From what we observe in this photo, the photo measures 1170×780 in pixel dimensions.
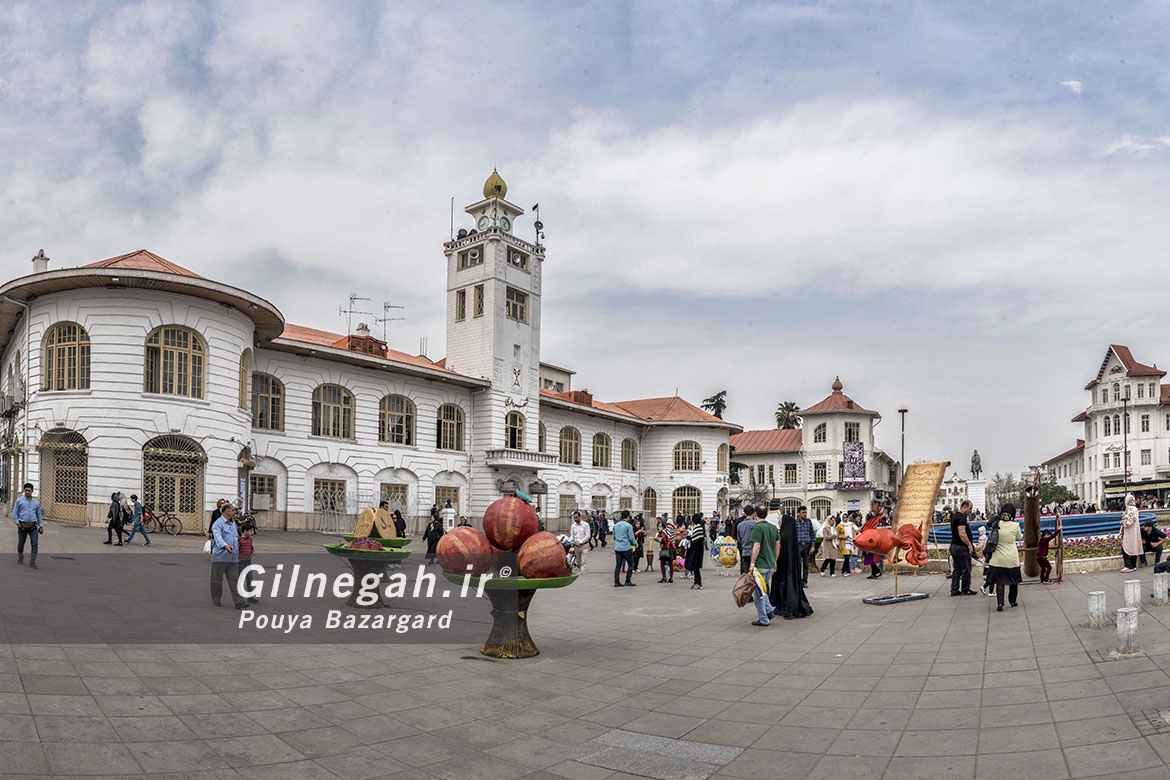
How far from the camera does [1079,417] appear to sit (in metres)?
87.3

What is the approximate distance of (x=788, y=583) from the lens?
13.0 m

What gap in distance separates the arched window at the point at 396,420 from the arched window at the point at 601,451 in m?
15.5

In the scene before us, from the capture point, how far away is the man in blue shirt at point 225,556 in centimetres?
1191

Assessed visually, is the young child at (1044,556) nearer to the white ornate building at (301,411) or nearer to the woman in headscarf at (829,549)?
the woman in headscarf at (829,549)

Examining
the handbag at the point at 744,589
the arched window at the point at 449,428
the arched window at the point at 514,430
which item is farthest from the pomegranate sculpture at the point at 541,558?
the arched window at the point at 514,430

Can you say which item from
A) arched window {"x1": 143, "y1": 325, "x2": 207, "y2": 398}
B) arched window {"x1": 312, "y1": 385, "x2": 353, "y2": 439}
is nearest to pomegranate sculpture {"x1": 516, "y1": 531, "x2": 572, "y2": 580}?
arched window {"x1": 143, "y1": 325, "x2": 207, "y2": 398}

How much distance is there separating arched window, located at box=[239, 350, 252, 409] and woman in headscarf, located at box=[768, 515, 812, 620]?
22.6 m

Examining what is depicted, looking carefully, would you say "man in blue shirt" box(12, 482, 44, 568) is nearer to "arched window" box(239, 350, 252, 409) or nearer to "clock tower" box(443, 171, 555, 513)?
"arched window" box(239, 350, 252, 409)

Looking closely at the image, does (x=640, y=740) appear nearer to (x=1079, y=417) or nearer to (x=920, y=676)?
(x=920, y=676)

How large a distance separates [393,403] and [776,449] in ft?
127

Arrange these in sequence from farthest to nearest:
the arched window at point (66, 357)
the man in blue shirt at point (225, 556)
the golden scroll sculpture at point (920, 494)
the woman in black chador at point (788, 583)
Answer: the arched window at point (66, 357)
the golden scroll sculpture at point (920, 494)
the woman in black chador at point (788, 583)
the man in blue shirt at point (225, 556)

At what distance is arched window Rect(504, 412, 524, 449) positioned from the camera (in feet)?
144

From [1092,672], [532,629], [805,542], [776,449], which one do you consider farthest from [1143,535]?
[776,449]

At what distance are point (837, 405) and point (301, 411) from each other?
4469 cm
